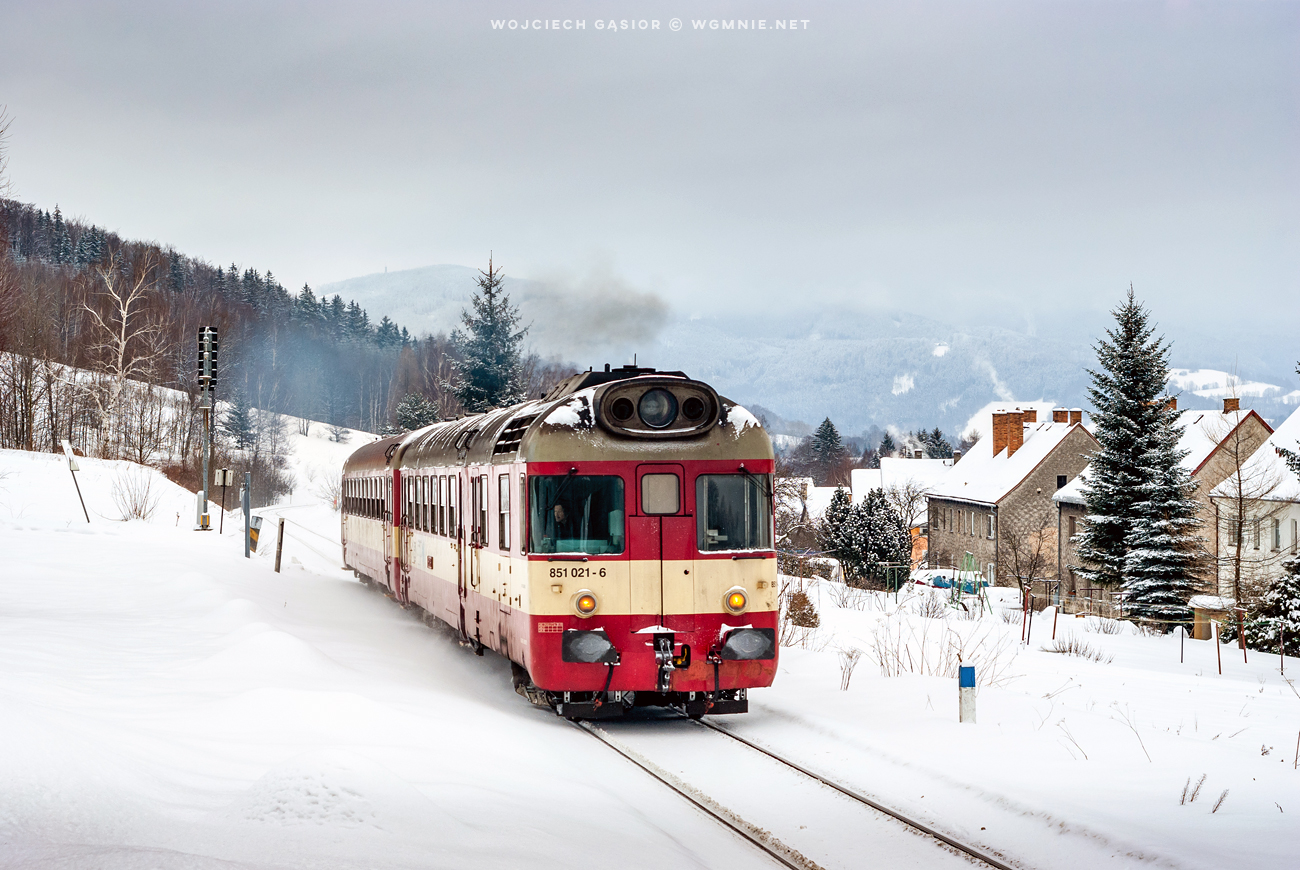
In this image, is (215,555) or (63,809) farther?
(215,555)

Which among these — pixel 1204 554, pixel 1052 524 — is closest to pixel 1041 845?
pixel 1204 554

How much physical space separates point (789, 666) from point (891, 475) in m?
77.8

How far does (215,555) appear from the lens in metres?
23.2

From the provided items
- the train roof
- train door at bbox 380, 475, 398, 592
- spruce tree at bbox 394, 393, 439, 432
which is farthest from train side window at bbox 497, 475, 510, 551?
spruce tree at bbox 394, 393, 439, 432

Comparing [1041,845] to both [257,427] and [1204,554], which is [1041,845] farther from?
[257,427]

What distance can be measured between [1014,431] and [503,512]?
5343cm

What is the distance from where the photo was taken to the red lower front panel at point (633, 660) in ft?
32.7

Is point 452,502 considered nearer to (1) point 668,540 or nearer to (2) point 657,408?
(2) point 657,408

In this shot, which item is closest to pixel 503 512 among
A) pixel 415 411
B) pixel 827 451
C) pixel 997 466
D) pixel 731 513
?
pixel 731 513

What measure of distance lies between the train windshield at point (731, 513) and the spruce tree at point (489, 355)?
30220mm

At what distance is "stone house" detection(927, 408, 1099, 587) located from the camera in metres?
52.1

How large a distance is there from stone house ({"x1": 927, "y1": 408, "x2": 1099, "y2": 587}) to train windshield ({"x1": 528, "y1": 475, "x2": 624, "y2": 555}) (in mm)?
40834

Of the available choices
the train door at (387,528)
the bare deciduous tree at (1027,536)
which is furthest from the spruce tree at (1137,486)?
the train door at (387,528)

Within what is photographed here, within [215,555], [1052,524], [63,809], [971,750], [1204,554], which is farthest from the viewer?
[1052,524]
